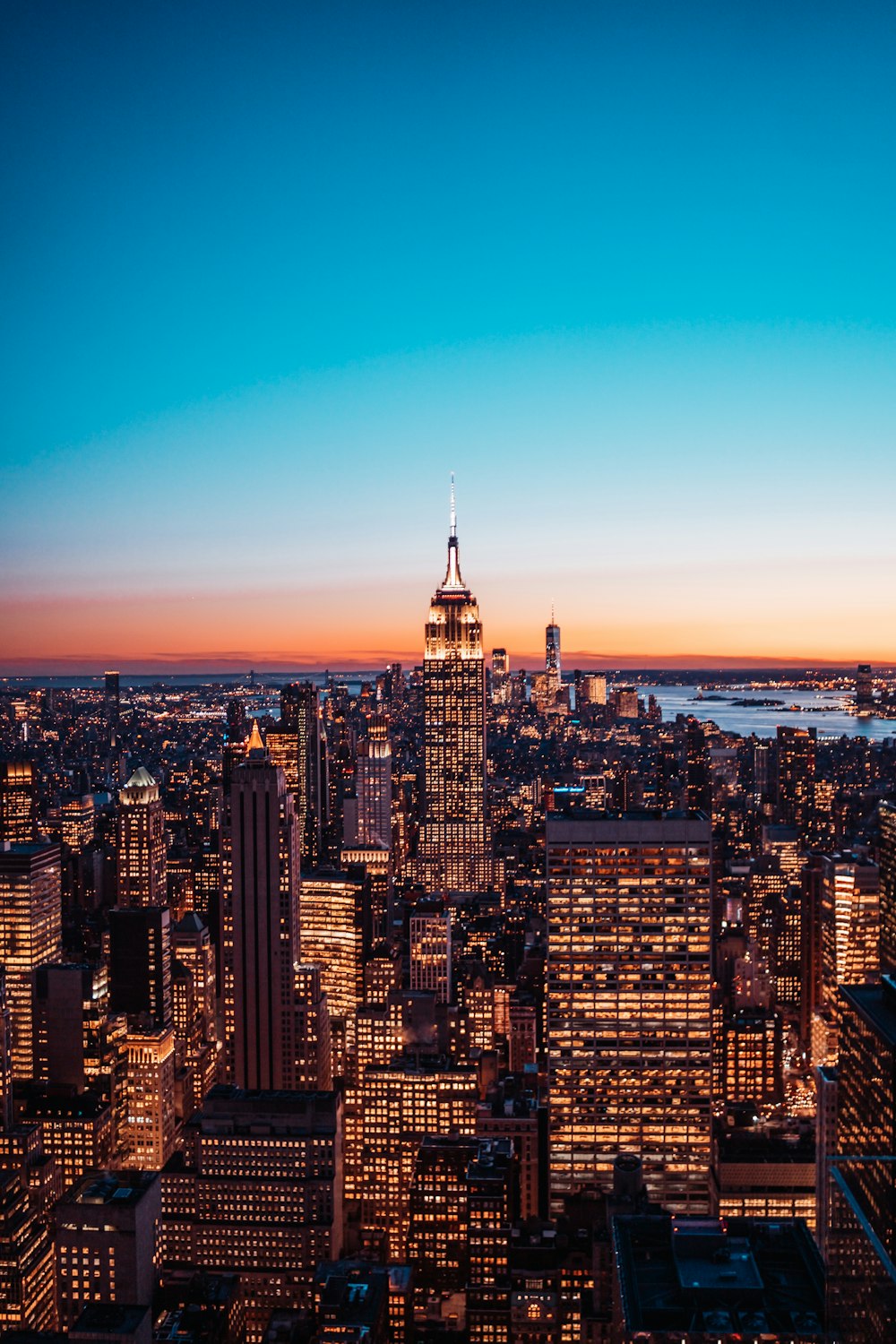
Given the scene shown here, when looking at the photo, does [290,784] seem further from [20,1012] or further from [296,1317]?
[296,1317]

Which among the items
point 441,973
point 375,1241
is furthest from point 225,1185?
point 441,973

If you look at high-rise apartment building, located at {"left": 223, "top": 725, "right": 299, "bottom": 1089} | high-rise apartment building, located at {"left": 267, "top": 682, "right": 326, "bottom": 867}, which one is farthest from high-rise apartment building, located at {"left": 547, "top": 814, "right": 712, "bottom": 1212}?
high-rise apartment building, located at {"left": 267, "top": 682, "right": 326, "bottom": 867}

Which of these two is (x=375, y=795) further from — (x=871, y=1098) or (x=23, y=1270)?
(x=871, y=1098)

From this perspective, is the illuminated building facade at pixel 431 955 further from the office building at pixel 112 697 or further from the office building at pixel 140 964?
the office building at pixel 112 697

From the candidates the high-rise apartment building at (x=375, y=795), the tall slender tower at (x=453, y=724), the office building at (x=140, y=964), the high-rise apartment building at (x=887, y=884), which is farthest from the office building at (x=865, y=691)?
the tall slender tower at (x=453, y=724)

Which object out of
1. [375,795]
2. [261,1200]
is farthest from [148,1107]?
[375,795]

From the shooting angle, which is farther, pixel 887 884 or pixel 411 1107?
pixel 411 1107
